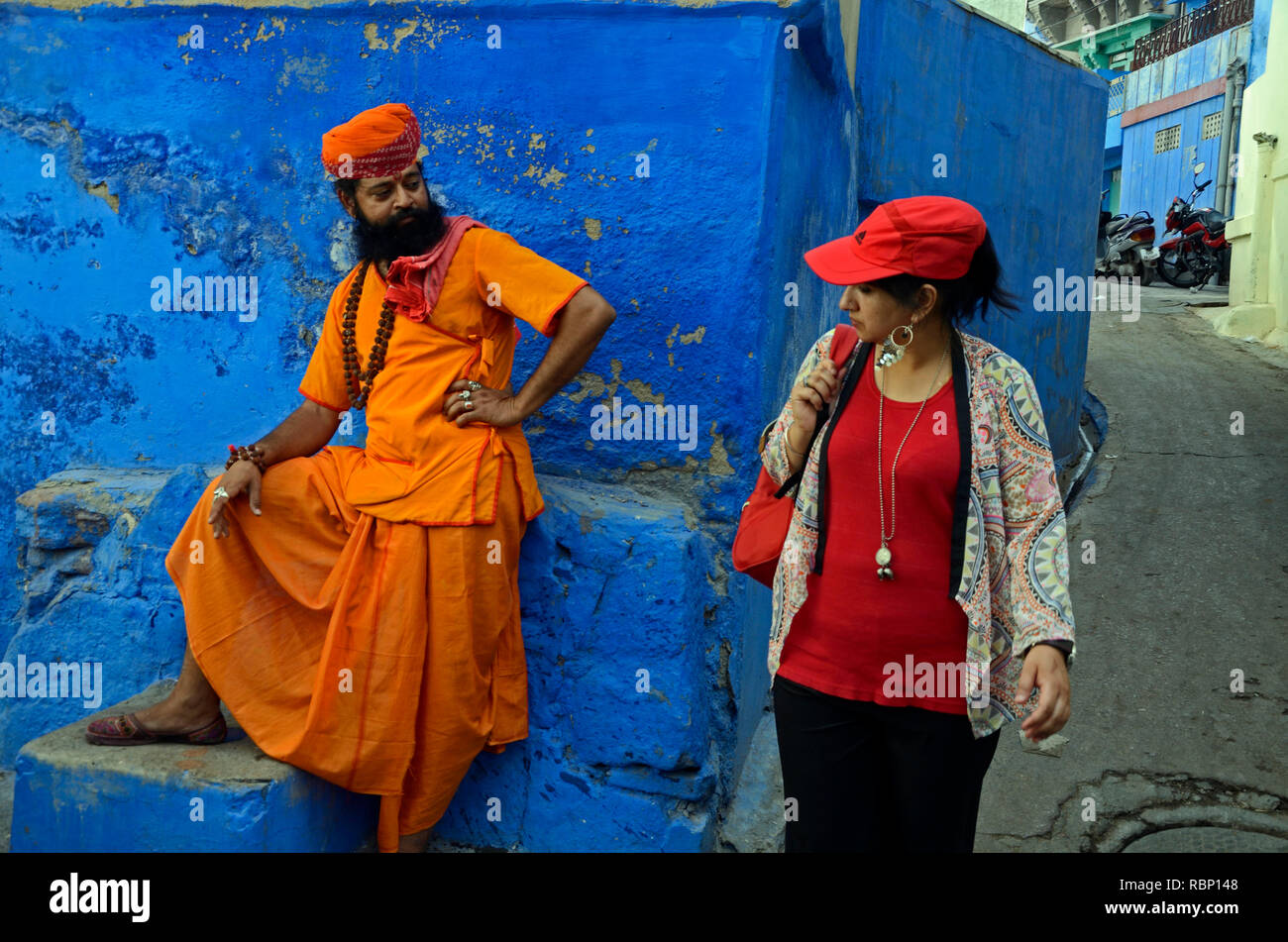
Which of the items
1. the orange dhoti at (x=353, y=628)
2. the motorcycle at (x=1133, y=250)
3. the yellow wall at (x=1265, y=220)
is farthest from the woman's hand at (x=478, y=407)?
the motorcycle at (x=1133, y=250)

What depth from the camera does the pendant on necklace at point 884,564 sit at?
6.66 ft

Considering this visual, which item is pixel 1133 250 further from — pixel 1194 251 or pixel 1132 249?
pixel 1194 251

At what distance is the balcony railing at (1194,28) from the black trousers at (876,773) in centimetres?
2000

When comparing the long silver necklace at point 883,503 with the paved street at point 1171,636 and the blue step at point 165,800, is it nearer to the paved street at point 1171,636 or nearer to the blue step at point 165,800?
the blue step at point 165,800

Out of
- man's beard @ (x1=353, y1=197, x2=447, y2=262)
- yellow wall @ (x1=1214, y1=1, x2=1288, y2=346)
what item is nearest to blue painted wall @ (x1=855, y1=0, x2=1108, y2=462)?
man's beard @ (x1=353, y1=197, x2=447, y2=262)

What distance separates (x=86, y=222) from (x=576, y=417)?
1690 mm

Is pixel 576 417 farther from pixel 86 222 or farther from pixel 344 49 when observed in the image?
pixel 86 222

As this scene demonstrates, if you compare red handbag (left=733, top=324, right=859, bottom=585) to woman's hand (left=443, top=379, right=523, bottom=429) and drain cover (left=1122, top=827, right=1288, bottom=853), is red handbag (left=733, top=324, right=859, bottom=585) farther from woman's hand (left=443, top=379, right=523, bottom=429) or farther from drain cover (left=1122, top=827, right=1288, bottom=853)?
drain cover (left=1122, top=827, right=1288, bottom=853)

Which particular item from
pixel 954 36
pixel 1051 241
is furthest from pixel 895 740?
pixel 1051 241

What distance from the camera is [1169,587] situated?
5.13m

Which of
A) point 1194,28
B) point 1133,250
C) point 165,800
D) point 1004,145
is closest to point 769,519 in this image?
point 165,800

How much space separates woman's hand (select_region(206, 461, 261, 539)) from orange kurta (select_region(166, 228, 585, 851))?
0.04 m

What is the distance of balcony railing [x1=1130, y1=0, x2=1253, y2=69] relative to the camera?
18531mm

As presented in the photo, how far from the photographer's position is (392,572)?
265 centimetres
